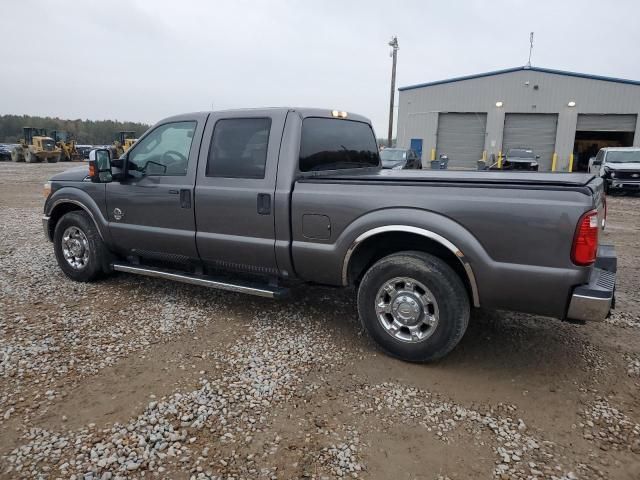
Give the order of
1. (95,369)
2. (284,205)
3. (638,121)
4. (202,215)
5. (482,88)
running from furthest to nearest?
(482,88) → (638,121) → (202,215) → (284,205) → (95,369)

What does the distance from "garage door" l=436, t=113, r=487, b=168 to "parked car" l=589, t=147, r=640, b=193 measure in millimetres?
10390

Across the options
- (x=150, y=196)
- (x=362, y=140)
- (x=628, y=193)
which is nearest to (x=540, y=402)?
(x=362, y=140)

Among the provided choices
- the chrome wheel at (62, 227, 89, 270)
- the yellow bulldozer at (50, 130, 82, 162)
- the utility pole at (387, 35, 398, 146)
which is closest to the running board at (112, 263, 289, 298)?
the chrome wheel at (62, 227, 89, 270)

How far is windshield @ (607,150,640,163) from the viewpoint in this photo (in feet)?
52.9

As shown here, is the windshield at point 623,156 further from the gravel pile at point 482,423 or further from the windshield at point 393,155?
the gravel pile at point 482,423

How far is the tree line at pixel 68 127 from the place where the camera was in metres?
75.9

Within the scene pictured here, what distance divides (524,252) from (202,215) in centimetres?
283

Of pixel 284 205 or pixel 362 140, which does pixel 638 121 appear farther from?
pixel 284 205

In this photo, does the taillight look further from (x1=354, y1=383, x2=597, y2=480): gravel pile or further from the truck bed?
(x1=354, y1=383, x2=597, y2=480): gravel pile

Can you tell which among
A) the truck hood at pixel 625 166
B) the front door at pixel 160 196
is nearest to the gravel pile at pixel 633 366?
the front door at pixel 160 196

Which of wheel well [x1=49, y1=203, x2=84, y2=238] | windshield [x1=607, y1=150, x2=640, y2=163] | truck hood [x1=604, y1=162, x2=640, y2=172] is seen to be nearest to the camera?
wheel well [x1=49, y1=203, x2=84, y2=238]

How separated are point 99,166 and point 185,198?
1.14 m

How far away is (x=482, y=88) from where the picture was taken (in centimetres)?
2611

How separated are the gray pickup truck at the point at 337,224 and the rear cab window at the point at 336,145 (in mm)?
18
